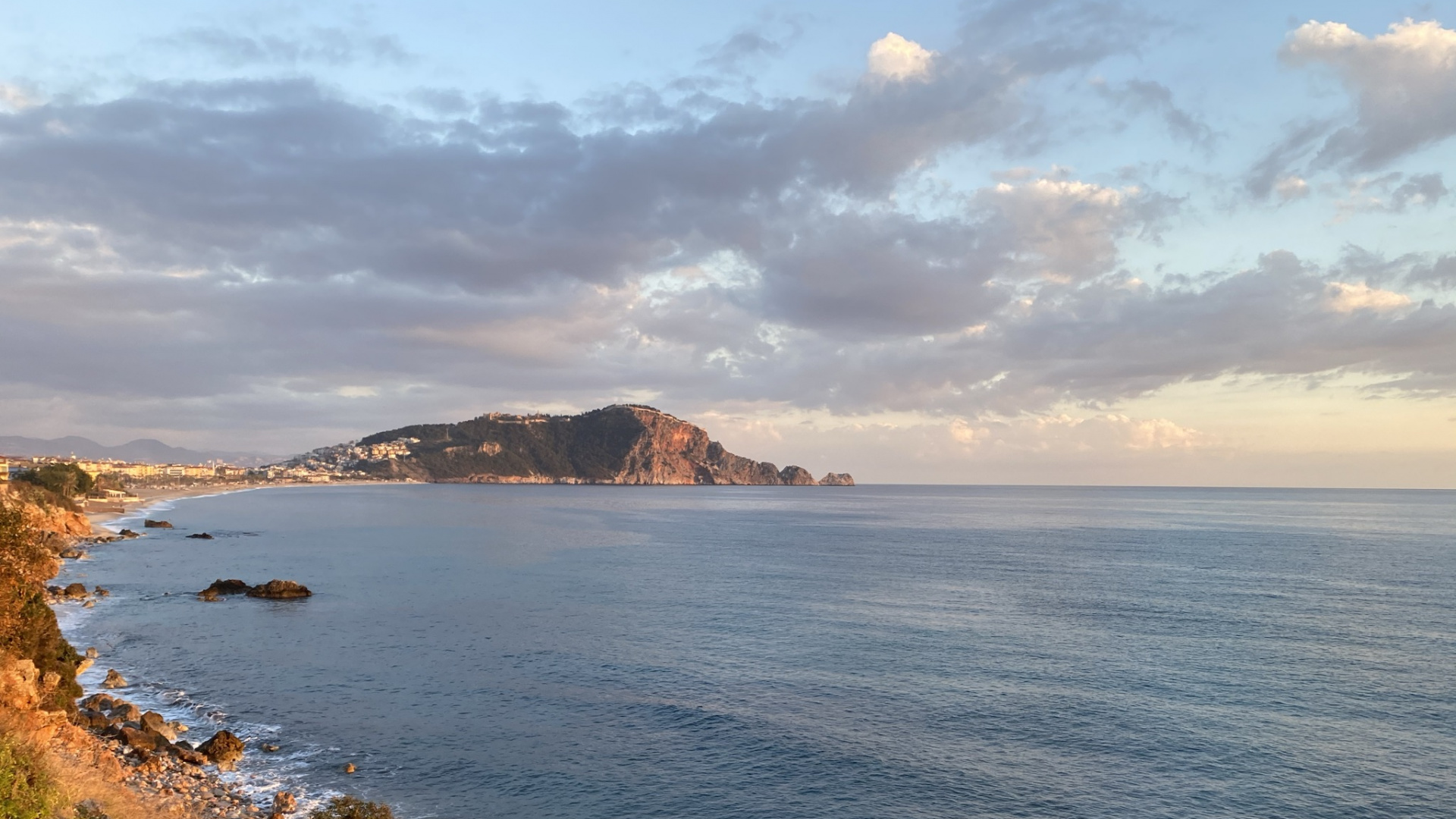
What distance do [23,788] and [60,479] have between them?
569ft

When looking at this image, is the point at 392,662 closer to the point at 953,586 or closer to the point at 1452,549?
the point at 953,586

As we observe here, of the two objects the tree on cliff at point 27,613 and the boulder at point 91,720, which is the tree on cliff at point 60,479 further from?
the boulder at point 91,720

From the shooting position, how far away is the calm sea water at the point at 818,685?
31.6m

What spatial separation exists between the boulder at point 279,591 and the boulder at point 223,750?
4198 cm

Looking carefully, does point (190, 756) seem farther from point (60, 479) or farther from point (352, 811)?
point (60, 479)

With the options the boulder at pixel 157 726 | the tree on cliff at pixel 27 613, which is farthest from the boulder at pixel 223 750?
the tree on cliff at pixel 27 613

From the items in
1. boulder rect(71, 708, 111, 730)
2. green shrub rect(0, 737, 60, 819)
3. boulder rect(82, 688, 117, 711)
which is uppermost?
green shrub rect(0, 737, 60, 819)

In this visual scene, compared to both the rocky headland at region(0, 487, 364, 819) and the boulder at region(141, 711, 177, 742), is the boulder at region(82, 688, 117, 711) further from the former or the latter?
the boulder at region(141, 711, 177, 742)

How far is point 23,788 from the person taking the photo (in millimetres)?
20203

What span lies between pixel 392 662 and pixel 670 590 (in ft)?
108

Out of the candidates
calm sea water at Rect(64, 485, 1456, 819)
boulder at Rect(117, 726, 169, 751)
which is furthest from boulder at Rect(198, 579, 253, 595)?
boulder at Rect(117, 726, 169, 751)

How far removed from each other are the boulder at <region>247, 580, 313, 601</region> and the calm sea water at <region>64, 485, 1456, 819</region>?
3.01 m

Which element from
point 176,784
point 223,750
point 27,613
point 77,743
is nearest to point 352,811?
point 176,784

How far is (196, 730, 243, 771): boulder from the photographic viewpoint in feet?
109
